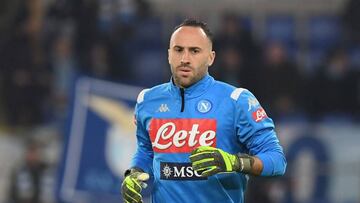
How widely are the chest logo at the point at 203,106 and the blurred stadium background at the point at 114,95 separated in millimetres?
5087

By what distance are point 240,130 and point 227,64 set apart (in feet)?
21.2

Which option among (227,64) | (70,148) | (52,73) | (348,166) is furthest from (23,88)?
(348,166)

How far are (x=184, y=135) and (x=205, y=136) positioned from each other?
12 centimetres

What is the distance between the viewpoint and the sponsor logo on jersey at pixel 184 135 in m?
5.38

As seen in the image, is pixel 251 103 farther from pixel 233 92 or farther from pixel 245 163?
pixel 245 163

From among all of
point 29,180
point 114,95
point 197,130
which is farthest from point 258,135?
point 29,180

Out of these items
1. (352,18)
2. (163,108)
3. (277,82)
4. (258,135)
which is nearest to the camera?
(258,135)

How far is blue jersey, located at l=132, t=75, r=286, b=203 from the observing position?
530cm

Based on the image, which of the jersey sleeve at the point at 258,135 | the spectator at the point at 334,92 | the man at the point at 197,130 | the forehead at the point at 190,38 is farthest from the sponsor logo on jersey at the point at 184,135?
the spectator at the point at 334,92

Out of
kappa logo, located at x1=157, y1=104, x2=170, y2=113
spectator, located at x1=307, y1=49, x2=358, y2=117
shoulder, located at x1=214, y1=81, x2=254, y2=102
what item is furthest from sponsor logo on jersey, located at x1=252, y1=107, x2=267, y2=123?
spectator, located at x1=307, y1=49, x2=358, y2=117

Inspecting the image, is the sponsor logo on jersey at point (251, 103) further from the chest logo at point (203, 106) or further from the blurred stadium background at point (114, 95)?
the blurred stadium background at point (114, 95)

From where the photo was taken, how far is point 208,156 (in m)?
5.01

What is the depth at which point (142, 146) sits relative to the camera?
5.71 meters

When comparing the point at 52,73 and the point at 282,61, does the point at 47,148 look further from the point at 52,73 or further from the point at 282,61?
the point at 282,61
